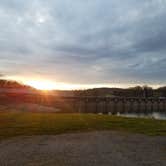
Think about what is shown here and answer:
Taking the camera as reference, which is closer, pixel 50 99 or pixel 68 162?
pixel 68 162

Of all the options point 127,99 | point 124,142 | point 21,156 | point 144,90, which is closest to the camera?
point 21,156

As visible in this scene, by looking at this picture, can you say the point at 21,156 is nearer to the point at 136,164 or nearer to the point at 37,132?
the point at 136,164

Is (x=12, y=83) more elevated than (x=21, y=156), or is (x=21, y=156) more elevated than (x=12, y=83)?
(x=12, y=83)

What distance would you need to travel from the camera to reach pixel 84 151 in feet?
33.2

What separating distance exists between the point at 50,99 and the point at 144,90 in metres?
81.9

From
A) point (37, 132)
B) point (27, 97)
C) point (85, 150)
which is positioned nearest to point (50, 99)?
point (27, 97)

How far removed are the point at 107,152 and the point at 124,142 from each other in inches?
96.5

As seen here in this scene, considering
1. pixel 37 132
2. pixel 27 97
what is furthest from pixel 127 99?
pixel 37 132

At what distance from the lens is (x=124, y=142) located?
12.2 m

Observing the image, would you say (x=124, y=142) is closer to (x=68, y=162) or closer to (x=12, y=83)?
(x=68, y=162)

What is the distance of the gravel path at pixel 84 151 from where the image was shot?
339 inches

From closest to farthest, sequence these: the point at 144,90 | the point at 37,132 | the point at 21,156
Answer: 1. the point at 21,156
2. the point at 37,132
3. the point at 144,90

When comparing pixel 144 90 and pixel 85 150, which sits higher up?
pixel 144 90

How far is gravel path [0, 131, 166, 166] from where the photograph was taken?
8617mm
